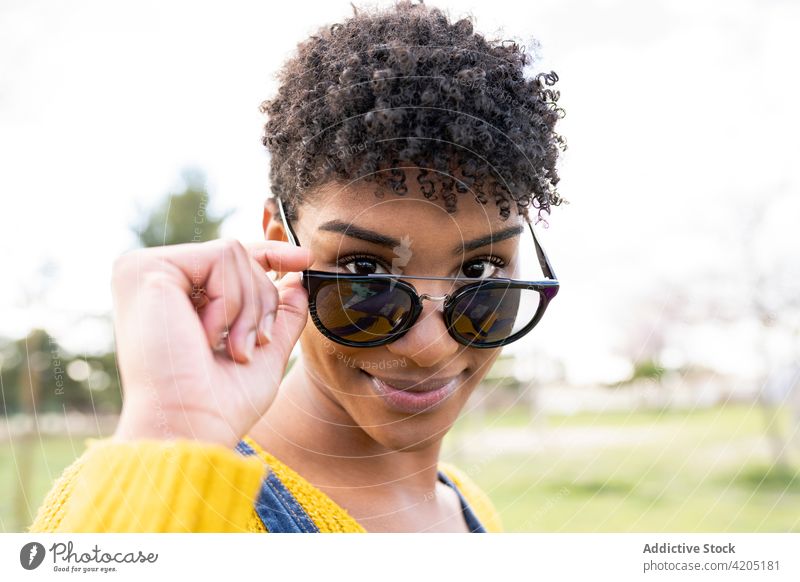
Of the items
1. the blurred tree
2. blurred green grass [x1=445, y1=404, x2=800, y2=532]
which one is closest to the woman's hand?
the blurred tree


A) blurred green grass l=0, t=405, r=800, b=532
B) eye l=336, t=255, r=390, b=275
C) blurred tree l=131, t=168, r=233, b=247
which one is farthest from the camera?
blurred green grass l=0, t=405, r=800, b=532

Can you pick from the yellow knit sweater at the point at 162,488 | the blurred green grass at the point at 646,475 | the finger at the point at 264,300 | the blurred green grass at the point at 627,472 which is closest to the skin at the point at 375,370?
the finger at the point at 264,300

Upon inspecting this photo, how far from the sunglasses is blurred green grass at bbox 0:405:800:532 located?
44.6 inches

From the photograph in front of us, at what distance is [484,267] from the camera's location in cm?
91

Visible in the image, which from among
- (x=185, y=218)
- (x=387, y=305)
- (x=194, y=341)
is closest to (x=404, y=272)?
(x=387, y=305)

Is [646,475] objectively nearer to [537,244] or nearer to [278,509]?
[537,244]

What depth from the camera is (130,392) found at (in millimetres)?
661

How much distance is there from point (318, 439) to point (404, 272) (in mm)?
287

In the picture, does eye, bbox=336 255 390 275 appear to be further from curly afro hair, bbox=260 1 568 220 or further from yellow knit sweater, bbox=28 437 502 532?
yellow knit sweater, bbox=28 437 502 532

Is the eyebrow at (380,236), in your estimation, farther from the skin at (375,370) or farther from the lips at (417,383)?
the lips at (417,383)

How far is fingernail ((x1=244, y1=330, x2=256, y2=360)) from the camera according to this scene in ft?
2.40

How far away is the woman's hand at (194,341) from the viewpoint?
66 cm

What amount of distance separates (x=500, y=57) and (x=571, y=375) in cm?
110
